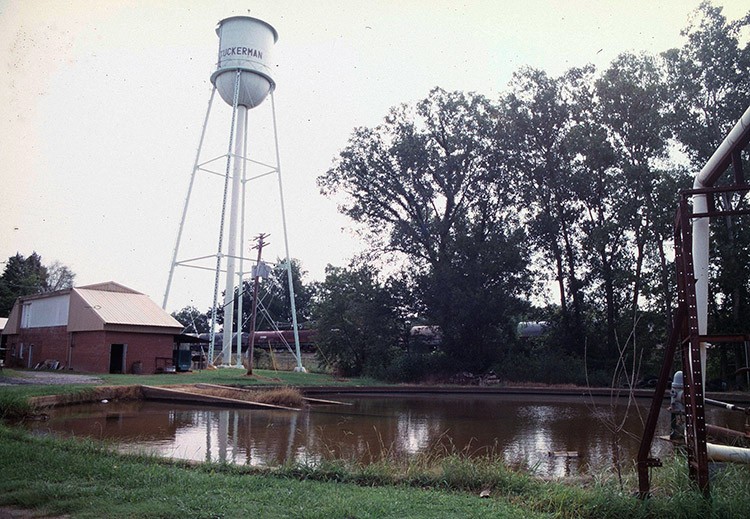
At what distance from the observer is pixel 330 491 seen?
5957 mm

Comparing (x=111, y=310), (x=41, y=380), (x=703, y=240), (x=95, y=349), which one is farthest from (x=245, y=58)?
Answer: (x=703, y=240)

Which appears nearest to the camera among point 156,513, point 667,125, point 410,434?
point 156,513

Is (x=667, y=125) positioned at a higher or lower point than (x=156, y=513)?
higher

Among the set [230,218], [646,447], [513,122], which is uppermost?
[513,122]

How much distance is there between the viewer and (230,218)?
33.7 m

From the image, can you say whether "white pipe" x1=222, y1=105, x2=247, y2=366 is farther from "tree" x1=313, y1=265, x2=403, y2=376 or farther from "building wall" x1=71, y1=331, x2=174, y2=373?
"tree" x1=313, y1=265, x2=403, y2=376

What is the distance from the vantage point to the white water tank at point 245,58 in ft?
106

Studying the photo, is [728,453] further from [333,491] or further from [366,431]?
[366,431]

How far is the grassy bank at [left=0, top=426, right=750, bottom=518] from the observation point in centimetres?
509

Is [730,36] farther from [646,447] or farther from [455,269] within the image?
[646,447]

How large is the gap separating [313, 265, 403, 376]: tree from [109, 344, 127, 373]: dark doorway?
12.0m

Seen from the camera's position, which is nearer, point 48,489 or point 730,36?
point 48,489

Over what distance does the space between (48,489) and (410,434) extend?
27.6 ft

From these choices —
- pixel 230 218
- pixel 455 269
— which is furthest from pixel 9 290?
pixel 455 269
